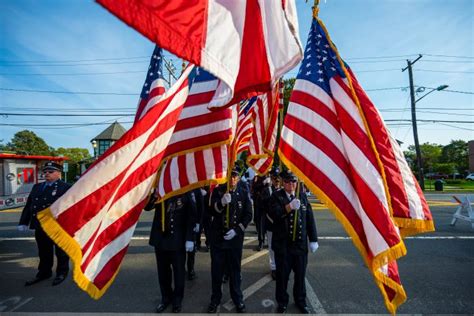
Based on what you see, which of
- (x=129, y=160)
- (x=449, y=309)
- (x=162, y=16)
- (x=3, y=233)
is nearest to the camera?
(x=162, y=16)

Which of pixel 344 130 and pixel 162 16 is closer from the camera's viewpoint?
pixel 162 16

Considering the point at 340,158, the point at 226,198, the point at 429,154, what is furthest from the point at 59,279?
the point at 429,154

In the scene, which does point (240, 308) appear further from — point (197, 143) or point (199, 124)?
point (199, 124)

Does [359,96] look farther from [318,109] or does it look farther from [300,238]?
[300,238]

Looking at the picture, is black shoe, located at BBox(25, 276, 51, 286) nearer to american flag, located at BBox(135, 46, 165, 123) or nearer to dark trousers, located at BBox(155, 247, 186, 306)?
dark trousers, located at BBox(155, 247, 186, 306)

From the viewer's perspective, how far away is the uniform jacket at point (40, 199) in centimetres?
481

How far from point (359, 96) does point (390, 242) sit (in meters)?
1.40

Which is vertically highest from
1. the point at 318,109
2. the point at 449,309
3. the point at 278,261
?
the point at 318,109

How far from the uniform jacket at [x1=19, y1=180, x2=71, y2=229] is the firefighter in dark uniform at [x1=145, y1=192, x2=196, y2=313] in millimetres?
2451

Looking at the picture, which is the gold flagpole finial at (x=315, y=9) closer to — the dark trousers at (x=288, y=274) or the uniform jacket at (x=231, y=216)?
the uniform jacket at (x=231, y=216)

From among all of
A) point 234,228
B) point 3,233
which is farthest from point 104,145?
point 234,228

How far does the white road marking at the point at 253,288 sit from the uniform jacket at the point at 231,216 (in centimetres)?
86

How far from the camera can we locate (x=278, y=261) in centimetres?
366

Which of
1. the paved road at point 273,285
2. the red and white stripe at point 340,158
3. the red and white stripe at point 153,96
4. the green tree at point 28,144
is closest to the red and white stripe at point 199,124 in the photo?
the red and white stripe at point 153,96
